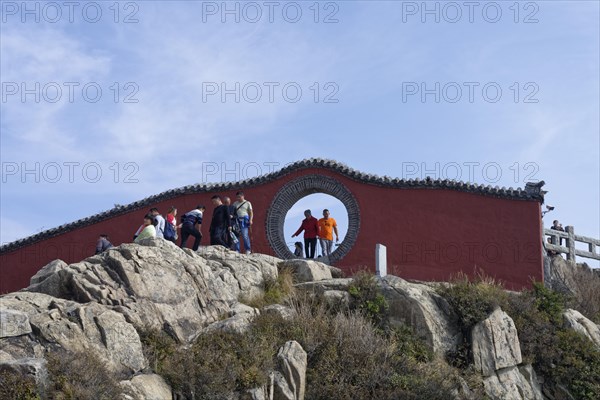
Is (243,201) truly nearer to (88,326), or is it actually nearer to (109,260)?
(109,260)

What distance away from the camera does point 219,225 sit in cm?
2314

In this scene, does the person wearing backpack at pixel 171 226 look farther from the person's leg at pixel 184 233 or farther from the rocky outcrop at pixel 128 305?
the rocky outcrop at pixel 128 305

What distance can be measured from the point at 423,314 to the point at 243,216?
547 cm

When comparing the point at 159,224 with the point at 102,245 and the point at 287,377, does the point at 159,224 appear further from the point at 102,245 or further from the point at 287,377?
the point at 287,377

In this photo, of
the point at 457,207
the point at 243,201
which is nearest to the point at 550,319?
the point at 457,207

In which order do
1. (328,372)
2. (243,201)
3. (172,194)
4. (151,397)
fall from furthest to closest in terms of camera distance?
1. (172,194)
2. (243,201)
3. (328,372)
4. (151,397)

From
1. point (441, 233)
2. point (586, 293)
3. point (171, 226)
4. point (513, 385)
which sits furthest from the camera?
point (586, 293)

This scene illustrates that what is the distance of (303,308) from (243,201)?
482cm

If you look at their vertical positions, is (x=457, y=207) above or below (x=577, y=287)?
above

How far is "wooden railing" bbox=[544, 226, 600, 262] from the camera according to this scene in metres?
27.8

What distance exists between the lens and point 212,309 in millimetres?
19531

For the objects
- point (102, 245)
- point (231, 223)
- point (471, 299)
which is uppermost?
point (231, 223)

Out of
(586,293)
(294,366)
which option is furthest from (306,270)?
(586,293)

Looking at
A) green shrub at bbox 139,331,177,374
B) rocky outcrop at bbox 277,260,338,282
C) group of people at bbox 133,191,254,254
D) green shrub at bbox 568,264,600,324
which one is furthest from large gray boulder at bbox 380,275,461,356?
green shrub at bbox 139,331,177,374
